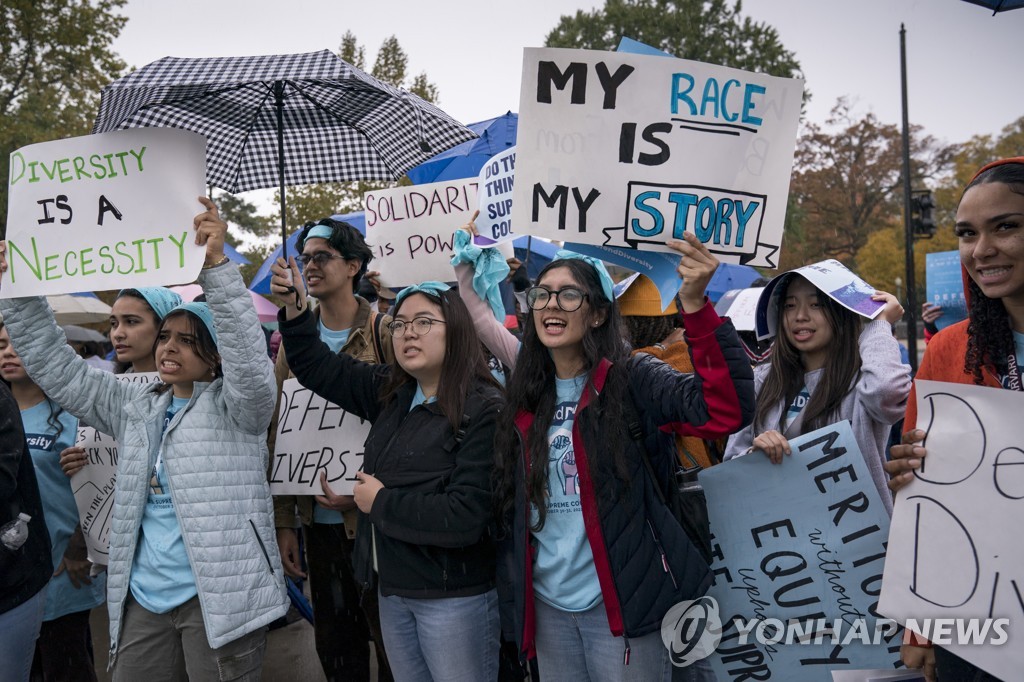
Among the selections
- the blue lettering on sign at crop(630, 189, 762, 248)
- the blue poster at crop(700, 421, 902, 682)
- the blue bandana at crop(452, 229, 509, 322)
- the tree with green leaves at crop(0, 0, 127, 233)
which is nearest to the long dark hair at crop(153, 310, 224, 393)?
the blue bandana at crop(452, 229, 509, 322)

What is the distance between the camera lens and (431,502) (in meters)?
2.78

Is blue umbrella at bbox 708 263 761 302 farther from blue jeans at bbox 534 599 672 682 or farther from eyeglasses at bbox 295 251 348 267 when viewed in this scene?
blue jeans at bbox 534 599 672 682

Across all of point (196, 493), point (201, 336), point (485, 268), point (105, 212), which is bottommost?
point (196, 493)

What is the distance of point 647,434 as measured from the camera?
8.79ft

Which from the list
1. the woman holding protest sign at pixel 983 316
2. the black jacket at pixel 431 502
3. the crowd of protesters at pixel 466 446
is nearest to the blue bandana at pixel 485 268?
the crowd of protesters at pixel 466 446

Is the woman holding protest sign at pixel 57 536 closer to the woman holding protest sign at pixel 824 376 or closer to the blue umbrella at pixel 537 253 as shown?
the woman holding protest sign at pixel 824 376

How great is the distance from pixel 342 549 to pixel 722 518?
1.73m

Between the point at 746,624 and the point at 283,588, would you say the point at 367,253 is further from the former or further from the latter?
the point at 746,624

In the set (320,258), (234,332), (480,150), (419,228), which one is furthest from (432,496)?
(480,150)

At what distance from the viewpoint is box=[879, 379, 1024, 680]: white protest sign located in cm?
198

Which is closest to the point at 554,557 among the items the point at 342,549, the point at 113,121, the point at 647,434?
the point at 647,434

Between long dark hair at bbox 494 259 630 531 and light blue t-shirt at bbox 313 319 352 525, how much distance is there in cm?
112

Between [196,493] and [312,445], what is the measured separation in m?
0.66

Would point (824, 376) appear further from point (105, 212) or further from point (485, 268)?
point (105, 212)
